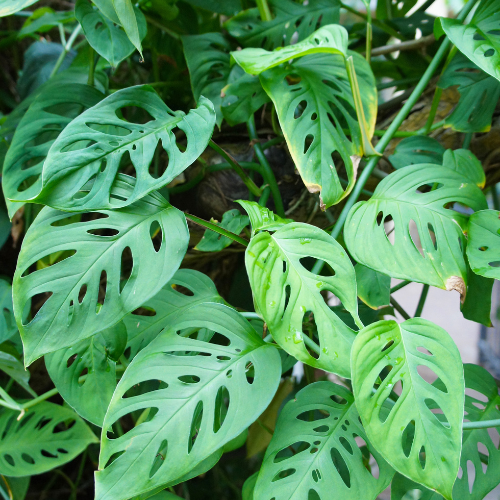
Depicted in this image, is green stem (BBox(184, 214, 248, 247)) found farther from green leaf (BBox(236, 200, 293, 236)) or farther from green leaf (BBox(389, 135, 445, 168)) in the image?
green leaf (BBox(389, 135, 445, 168))

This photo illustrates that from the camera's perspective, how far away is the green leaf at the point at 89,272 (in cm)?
48

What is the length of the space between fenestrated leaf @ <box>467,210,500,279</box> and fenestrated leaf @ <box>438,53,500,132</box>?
1.13 feet

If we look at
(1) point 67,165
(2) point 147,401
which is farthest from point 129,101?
(2) point 147,401

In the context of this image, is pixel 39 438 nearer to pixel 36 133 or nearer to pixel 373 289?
pixel 36 133

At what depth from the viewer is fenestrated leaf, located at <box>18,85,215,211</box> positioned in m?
0.51

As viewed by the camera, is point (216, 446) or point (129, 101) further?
point (129, 101)

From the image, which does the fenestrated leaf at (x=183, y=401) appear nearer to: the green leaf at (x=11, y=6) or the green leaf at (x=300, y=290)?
the green leaf at (x=300, y=290)

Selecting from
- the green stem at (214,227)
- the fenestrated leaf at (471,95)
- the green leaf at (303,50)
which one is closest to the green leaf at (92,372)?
the green stem at (214,227)

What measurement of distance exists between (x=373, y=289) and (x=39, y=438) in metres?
0.72

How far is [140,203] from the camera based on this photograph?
22.5 inches

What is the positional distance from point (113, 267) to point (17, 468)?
1.77ft

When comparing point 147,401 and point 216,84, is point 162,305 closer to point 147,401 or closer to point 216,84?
point 147,401

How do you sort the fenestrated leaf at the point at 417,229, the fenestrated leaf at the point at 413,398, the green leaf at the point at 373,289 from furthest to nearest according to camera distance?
the green leaf at the point at 373,289, the fenestrated leaf at the point at 417,229, the fenestrated leaf at the point at 413,398

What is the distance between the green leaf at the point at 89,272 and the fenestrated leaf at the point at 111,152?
3cm
